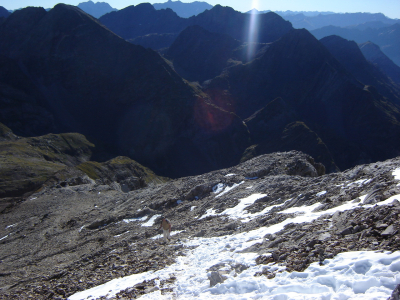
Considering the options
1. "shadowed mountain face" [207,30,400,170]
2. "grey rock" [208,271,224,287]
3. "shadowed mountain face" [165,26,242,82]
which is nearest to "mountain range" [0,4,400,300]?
"grey rock" [208,271,224,287]

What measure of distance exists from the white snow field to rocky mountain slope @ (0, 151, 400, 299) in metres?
0.04

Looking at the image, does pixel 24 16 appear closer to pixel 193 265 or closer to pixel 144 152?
pixel 144 152

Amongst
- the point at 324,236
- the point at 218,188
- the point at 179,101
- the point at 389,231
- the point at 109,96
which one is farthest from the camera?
the point at 109,96

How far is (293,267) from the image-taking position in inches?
360

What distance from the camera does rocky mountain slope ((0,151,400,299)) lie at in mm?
9000

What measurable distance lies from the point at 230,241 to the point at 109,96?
126 m

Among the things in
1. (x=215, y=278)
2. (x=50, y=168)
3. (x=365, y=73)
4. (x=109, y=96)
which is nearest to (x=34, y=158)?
(x=50, y=168)

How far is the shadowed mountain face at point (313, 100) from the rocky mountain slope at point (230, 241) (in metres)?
80.1

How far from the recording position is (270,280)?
893 cm

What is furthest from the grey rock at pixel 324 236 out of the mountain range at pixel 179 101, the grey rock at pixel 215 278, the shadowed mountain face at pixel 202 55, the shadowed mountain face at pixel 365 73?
the shadowed mountain face at pixel 365 73

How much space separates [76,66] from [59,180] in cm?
9271

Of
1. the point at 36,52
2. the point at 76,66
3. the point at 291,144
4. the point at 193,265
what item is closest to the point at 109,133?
the point at 76,66

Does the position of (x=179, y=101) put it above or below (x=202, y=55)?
below

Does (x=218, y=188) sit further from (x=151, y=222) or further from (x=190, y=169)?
(x=190, y=169)
